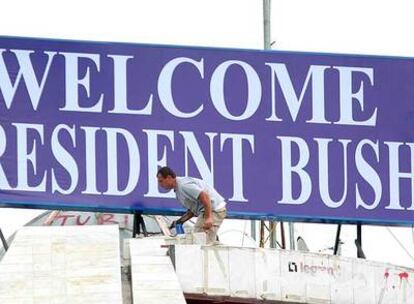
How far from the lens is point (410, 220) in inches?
922

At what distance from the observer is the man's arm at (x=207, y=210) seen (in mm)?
17969

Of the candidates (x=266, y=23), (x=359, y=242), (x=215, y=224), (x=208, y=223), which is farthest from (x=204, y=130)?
(x=266, y=23)

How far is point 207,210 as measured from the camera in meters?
18.0

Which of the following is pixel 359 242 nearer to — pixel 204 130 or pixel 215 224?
pixel 204 130

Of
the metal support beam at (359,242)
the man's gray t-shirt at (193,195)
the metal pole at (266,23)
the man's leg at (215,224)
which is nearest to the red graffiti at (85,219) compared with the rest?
the metal pole at (266,23)

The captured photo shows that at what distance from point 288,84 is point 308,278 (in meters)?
6.17

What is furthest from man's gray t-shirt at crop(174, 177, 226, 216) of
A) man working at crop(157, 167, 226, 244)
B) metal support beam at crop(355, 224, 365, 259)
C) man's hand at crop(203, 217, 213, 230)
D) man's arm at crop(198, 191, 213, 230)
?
metal support beam at crop(355, 224, 365, 259)

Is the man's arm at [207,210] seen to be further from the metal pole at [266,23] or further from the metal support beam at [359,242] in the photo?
the metal pole at [266,23]

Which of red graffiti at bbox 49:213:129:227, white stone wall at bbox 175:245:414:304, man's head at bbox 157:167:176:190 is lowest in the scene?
white stone wall at bbox 175:245:414:304

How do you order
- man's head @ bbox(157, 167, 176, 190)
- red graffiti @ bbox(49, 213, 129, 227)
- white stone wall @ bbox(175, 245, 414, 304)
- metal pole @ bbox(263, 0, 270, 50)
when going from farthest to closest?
1. metal pole @ bbox(263, 0, 270, 50)
2. red graffiti @ bbox(49, 213, 129, 227)
3. man's head @ bbox(157, 167, 176, 190)
4. white stone wall @ bbox(175, 245, 414, 304)

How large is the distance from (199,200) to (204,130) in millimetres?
4633

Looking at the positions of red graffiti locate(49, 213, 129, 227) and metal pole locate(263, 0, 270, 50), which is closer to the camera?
red graffiti locate(49, 213, 129, 227)

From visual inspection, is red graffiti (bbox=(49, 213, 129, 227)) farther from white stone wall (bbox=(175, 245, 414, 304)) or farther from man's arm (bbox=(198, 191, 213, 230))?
white stone wall (bbox=(175, 245, 414, 304))

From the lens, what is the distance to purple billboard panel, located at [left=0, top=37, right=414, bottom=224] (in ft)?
73.5
